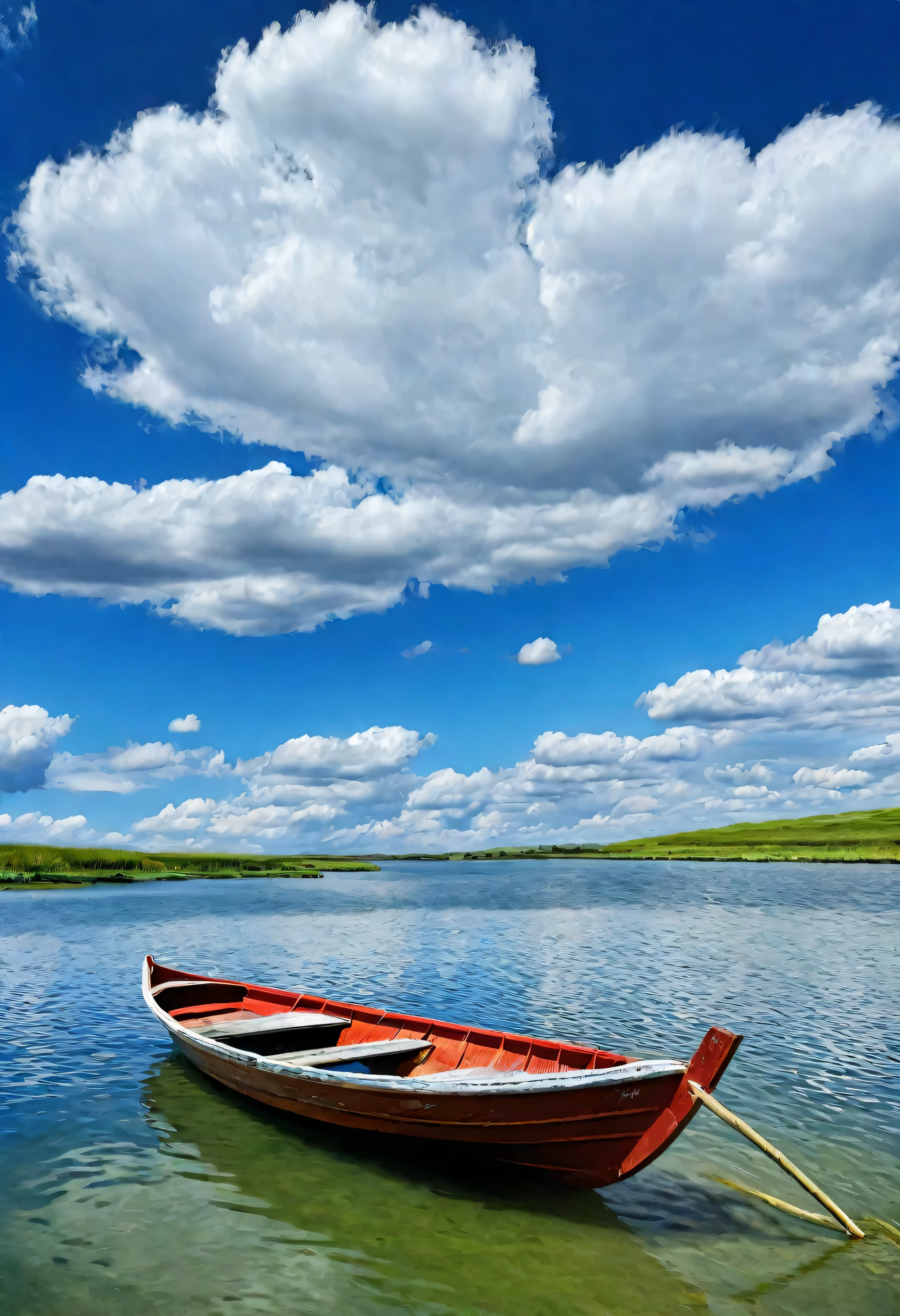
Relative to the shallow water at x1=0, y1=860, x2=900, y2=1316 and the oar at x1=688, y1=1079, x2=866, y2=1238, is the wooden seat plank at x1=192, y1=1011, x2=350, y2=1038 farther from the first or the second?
the oar at x1=688, y1=1079, x2=866, y2=1238

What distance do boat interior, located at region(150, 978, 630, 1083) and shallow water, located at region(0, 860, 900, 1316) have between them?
1.37 metres

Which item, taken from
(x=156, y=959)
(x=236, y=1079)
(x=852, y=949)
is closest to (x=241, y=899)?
(x=156, y=959)

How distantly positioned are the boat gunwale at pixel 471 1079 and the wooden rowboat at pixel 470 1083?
2 centimetres

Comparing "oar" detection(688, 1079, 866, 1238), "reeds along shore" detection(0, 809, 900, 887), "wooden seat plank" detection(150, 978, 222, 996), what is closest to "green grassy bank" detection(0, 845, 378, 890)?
"reeds along shore" detection(0, 809, 900, 887)

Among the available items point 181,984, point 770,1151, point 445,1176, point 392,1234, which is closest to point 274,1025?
point 181,984

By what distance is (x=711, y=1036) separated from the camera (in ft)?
39.3

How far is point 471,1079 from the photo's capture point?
566 inches

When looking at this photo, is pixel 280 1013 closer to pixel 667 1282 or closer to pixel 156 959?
pixel 667 1282

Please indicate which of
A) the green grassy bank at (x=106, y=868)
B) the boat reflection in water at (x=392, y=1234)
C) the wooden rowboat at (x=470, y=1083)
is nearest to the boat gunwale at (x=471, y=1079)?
the wooden rowboat at (x=470, y=1083)

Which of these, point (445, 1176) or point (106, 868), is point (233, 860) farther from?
point (445, 1176)

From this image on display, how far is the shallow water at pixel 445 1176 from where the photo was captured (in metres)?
10.9

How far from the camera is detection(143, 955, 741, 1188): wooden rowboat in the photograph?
39.9ft

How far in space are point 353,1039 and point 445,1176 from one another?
19.7 feet

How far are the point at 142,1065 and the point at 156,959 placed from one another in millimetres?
21587
